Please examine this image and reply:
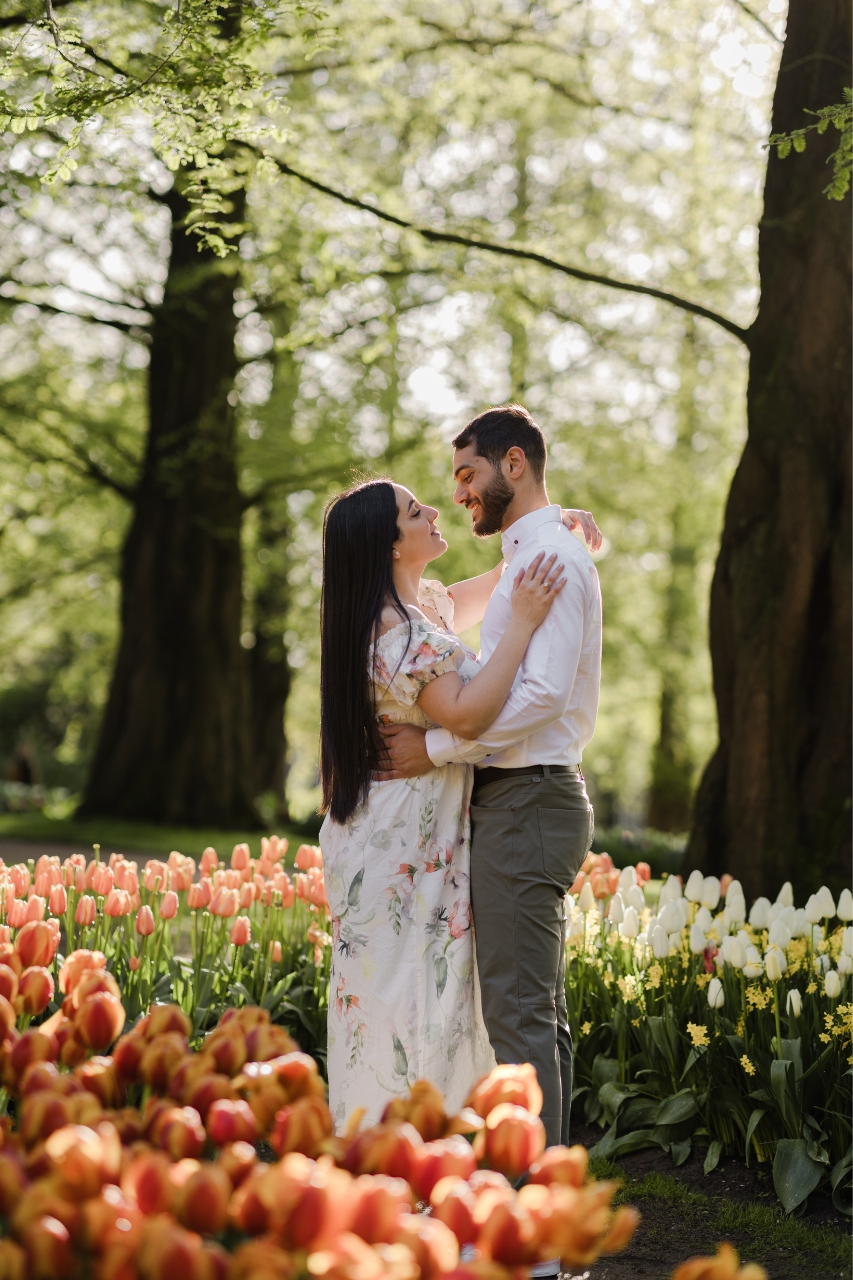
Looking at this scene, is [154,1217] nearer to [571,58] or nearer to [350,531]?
[350,531]

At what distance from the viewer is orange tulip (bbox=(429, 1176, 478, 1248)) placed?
4.02ft

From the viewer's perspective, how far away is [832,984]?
3.53 metres

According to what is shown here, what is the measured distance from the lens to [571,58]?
9836 mm

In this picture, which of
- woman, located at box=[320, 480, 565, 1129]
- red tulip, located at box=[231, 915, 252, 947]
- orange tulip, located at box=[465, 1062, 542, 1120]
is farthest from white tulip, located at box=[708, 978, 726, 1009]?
orange tulip, located at box=[465, 1062, 542, 1120]

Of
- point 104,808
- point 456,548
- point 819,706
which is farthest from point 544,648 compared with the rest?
point 456,548

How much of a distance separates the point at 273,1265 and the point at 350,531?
224 centimetres

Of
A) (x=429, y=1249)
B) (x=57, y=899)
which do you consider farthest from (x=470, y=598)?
(x=429, y=1249)

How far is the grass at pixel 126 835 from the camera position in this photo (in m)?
10.4

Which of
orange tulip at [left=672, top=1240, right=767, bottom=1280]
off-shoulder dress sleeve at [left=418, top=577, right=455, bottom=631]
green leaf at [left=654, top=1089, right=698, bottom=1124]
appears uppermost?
off-shoulder dress sleeve at [left=418, top=577, right=455, bottom=631]

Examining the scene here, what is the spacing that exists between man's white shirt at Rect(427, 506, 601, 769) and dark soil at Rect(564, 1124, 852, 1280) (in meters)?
1.43

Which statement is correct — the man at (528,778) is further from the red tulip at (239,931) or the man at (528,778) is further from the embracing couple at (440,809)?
the red tulip at (239,931)

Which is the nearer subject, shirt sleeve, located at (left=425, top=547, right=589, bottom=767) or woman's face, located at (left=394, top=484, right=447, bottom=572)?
shirt sleeve, located at (left=425, top=547, right=589, bottom=767)

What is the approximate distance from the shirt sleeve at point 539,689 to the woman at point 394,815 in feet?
0.18

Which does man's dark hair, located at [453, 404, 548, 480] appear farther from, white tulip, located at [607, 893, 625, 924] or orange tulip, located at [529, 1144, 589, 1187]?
orange tulip, located at [529, 1144, 589, 1187]
